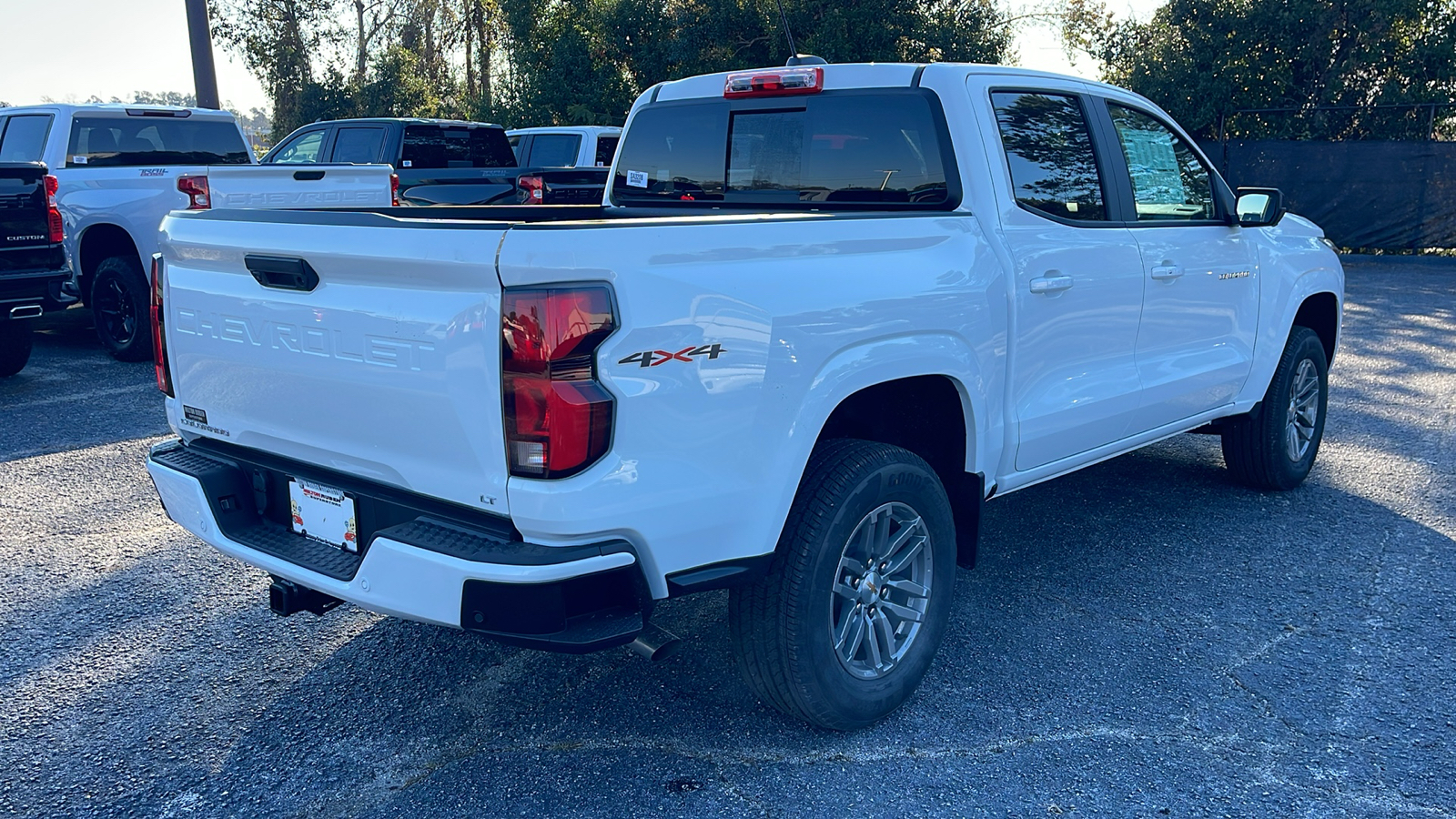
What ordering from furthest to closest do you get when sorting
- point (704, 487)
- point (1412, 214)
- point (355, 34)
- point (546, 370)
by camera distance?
point (355, 34) → point (1412, 214) → point (704, 487) → point (546, 370)

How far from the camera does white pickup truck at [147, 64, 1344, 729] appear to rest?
2566mm

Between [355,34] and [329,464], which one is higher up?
[355,34]

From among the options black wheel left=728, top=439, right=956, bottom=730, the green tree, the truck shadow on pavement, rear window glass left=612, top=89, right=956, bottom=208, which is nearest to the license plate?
black wheel left=728, top=439, right=956, bottom=730

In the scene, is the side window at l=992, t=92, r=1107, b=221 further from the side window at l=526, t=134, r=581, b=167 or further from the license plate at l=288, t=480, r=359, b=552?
the side window at l=526, t=134, r=581, b=167

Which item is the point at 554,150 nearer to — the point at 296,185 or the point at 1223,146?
the point at 296,185

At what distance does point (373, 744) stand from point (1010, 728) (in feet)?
6.07

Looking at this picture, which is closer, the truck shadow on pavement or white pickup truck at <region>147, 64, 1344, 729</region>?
white pickup truck at <region>147, 64, 1344, 729</region>

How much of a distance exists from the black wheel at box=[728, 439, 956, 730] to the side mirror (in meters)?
2.44

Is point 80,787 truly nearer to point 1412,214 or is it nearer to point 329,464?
point 329,464

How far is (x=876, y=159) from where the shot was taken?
398 cm

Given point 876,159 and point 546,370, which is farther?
point 876,159

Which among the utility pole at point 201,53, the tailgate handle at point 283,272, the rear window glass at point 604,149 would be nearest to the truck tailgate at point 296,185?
the tailgate handle at point 283,272

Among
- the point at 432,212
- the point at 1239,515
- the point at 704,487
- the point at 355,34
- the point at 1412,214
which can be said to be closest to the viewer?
the point at 704,487

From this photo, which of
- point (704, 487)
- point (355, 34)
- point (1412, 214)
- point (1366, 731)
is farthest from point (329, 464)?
point (355, 34)
